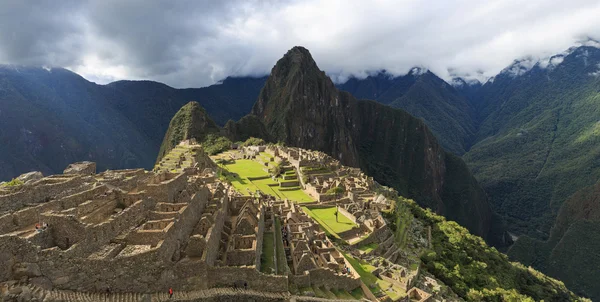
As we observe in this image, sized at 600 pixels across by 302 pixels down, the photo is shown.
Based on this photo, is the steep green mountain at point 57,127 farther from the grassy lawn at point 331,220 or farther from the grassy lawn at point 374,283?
the grassy lawn at point 374,283

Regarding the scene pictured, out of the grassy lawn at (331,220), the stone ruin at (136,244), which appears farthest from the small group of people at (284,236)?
the grassy lawn at (331,220)

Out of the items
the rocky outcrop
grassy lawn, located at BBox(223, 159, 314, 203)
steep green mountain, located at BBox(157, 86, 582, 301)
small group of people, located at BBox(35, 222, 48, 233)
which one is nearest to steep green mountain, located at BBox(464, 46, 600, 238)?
steep green mountain, located at BBox(157, 86, 582, 301)

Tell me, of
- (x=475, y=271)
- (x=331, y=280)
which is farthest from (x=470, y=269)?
(x=331, y=280)

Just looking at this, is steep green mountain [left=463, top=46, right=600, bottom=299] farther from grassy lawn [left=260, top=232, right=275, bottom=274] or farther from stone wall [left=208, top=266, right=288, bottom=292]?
stone wall [left=208, top=266, right=288, bottom=292]

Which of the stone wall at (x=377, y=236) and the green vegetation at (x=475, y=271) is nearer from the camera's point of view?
the stone wall at (x=377, y=236)

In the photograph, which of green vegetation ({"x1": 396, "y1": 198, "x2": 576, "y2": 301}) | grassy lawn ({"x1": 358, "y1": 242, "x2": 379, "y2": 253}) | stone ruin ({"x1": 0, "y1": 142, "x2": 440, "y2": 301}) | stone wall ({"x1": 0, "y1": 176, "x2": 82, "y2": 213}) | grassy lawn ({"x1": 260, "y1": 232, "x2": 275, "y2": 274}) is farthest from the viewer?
green vegetation ({"x1": 396, "y1": 198, "x2": 576, "y2": 301})

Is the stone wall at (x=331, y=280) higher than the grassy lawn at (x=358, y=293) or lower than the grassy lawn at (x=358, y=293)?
higher

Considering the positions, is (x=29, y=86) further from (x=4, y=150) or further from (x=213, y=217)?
(x=213, y=217)
